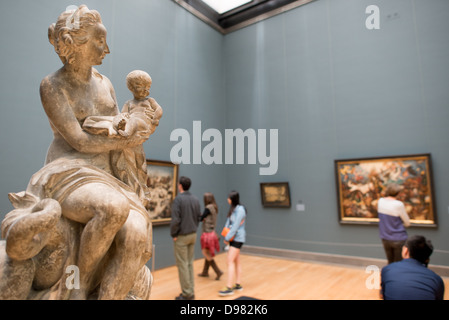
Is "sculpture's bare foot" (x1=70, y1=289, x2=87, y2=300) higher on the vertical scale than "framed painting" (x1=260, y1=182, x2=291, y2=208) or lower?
lower

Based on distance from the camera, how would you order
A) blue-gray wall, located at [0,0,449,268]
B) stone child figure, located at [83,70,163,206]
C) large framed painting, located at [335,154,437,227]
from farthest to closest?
1. large framed painting, located at [335,154,437,227]
2. blue-gray wall, located at [0,0,449,268]
3. stone child figure, located at [83,70,163,206]

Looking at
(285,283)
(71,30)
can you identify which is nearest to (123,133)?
(71,30)

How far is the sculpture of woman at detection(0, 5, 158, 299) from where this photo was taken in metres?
1.83

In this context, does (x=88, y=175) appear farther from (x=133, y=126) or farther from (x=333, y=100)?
(x=333, y=100)

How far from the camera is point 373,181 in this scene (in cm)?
810

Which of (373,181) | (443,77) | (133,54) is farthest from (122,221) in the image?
(443,77)

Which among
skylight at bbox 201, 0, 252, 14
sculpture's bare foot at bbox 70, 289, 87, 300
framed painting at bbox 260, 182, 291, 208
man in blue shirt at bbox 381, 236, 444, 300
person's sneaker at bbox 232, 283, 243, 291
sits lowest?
person's sneaker at bbox 232, 283, 243, 291

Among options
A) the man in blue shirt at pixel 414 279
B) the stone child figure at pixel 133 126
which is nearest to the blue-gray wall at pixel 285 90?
the stone child figure at pixel 133 126

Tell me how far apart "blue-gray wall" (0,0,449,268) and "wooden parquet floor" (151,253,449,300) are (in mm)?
659

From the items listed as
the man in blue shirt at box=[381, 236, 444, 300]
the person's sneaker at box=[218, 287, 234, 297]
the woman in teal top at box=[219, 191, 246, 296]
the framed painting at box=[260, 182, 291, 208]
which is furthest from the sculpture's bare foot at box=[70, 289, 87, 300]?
the framed painting at box=[260, 182, 291, 208]

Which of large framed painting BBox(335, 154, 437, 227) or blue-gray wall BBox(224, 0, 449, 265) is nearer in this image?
large framed painting BBox(335, 154, 437, 227)

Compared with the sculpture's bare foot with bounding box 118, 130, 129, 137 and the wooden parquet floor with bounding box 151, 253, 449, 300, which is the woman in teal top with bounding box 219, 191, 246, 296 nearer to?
the wooden parquet floor with bounding box 151, 253, 449, 300

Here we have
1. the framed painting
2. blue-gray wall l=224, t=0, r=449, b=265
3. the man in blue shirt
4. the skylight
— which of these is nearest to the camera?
the man in blue shirt
